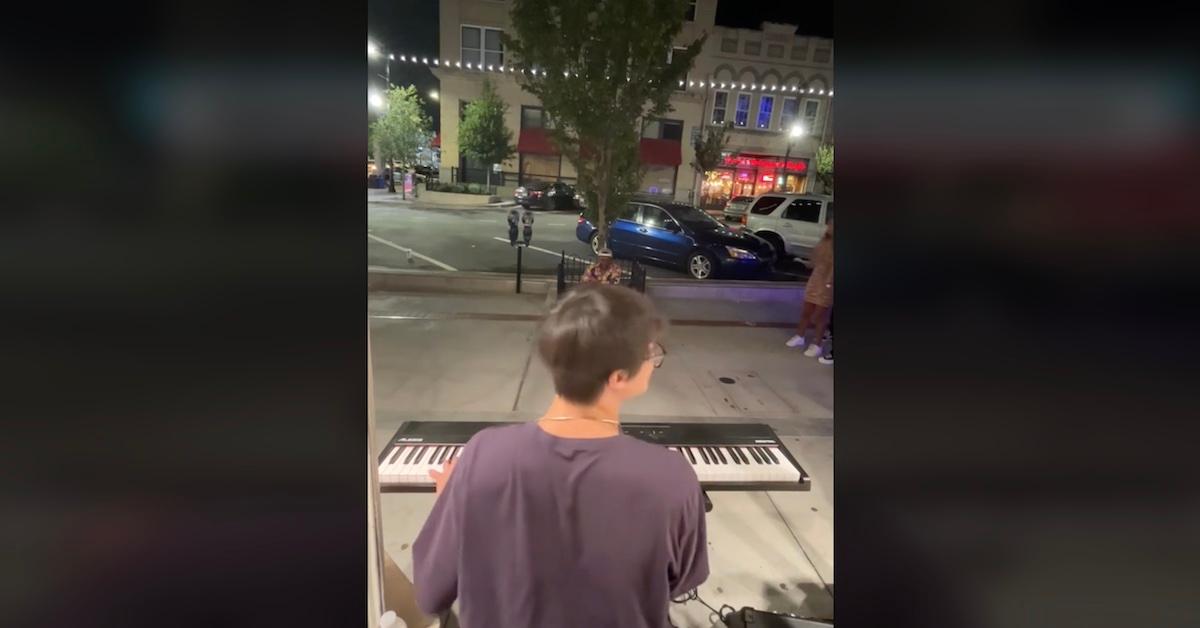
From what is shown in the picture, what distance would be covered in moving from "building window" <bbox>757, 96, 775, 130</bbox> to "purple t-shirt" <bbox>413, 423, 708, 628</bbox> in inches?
933

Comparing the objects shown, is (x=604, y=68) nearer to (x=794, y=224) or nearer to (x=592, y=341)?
(x=592, y=341)

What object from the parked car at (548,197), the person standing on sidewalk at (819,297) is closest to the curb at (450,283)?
the person standing on sidewalk at (819,297)

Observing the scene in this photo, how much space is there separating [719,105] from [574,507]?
75.6ft

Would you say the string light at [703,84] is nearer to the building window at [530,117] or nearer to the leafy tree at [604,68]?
the building window at [530,117]

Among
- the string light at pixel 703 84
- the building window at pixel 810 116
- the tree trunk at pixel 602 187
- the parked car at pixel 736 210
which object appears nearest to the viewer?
the tree trunk at pixel 602 187

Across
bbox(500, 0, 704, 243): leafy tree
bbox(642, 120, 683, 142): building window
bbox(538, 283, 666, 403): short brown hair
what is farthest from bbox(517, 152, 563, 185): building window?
bbox(538, 283, 666, 403): short brown hair

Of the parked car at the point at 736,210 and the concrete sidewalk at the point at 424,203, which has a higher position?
the parked car at the point at 736,210

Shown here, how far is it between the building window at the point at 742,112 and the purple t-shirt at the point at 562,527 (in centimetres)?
2289

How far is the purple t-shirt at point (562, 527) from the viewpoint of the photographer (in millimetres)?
1044

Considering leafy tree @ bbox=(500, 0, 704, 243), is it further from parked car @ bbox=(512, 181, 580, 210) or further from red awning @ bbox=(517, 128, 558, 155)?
red awning @ bbox=(517, 128, 558, 155)
